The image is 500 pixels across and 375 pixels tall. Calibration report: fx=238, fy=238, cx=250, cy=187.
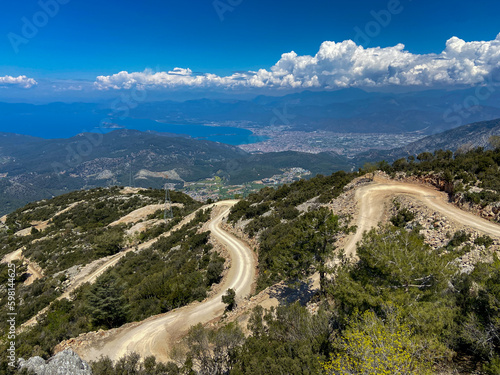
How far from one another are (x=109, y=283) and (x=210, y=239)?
15.4 metres

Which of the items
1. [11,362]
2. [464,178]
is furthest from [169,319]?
[464,178]

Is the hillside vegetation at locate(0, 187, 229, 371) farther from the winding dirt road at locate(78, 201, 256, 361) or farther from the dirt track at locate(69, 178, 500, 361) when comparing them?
the dirt track at locate(69, 178, 500, 361)

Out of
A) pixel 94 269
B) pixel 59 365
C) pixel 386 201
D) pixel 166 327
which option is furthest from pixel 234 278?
pixel 94 269

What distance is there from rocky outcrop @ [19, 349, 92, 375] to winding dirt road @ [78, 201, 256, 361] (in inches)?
137

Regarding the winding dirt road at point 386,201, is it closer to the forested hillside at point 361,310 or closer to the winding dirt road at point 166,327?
the forested hillside at point 361,310

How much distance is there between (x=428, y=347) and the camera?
8.01 meters

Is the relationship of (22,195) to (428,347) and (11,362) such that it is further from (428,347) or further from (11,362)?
(428,347)

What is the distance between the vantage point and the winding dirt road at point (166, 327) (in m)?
15.8

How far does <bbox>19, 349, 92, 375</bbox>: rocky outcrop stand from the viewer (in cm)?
1146

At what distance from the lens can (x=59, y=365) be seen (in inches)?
464

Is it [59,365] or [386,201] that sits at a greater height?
[386,201]

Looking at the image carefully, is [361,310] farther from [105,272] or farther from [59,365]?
[105,272]

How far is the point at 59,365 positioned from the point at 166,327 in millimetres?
7301

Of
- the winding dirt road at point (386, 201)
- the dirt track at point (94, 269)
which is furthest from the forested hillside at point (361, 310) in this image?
the dirt track at point (94, 269)
